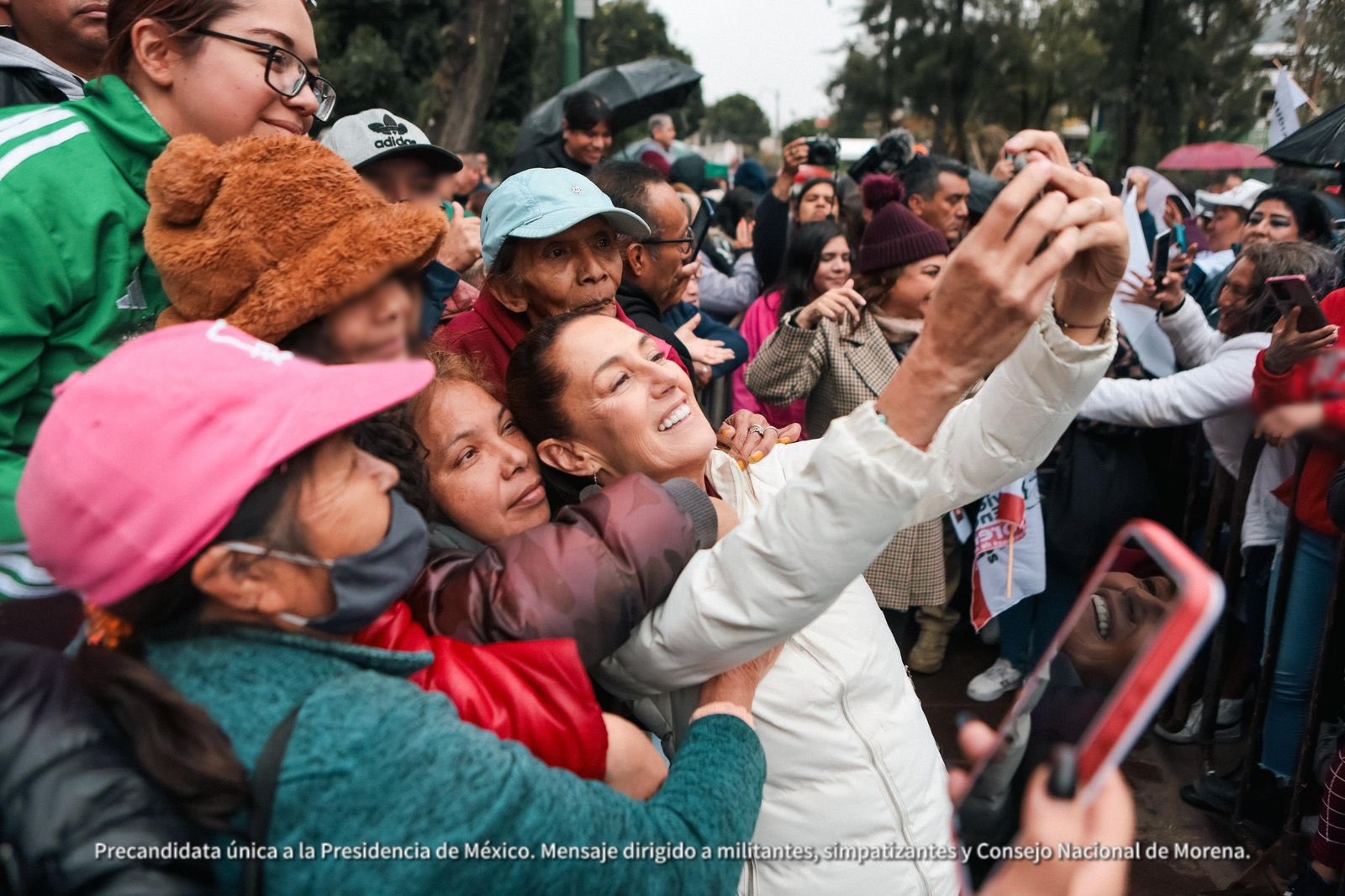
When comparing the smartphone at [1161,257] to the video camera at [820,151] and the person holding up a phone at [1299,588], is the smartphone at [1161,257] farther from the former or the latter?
the video camera at [820,151]

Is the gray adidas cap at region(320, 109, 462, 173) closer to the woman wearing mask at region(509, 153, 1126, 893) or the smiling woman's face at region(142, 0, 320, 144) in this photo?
the smiling woman's face at region(142, 0, 320, 144)

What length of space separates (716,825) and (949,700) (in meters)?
3.24

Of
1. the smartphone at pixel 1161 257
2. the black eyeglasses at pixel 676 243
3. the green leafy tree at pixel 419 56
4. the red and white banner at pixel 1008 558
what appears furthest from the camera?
the green leafy tree at pixel 419 56

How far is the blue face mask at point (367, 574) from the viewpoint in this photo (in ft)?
3.52

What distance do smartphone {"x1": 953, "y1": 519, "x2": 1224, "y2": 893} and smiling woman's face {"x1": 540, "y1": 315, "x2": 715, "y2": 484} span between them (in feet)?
3.04

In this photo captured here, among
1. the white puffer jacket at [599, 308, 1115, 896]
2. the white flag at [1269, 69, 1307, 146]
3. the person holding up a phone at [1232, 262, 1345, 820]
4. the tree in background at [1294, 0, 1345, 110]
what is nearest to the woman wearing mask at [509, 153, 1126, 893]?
the white puffer jacket at [599, 308, 1115, 896]

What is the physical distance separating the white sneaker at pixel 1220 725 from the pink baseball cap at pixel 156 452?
354cm

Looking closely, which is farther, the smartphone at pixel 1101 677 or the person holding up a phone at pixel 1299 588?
the person holding up a phone at pixel 1299 588

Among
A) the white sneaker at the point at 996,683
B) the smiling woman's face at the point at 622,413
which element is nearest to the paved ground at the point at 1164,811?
the white sneaker at the point at 996,683

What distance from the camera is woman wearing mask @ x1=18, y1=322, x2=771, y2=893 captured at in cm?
96

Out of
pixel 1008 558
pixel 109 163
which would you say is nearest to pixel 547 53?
pixel 109 163

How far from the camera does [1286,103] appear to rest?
5.20m

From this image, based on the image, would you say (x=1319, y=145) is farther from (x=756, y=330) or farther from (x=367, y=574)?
(x=367, y=574)

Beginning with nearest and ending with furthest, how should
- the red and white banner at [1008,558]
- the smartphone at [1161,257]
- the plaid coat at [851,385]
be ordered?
the red and white banner at [1008,558] < the plaid coat at [851,385] < the smartphone at [1161,257]
